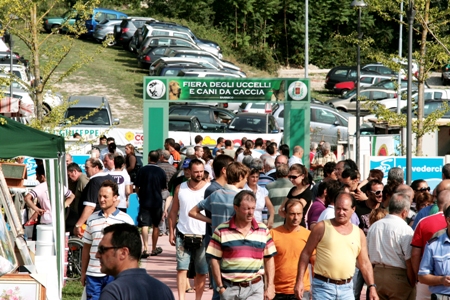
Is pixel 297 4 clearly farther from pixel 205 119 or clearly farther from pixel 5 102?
pixel 5 102

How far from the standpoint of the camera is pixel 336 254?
29.0 feet

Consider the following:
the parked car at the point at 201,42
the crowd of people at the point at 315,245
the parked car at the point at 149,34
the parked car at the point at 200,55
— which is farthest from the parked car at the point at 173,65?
the crowd of people at the point at 315,245

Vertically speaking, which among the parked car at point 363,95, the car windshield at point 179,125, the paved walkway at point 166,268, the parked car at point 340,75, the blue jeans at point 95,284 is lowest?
the paved walkway at point 166,268

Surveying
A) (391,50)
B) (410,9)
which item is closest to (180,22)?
(391,50)

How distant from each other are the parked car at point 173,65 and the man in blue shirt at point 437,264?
3149 cm

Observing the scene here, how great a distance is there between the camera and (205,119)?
32.6 m

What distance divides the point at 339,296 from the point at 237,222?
1161mm

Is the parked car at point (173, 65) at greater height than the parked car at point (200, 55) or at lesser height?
lesser

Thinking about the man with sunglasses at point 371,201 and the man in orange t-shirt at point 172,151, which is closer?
the man with sunglasses at point 371,201

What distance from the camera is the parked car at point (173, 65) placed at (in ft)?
131

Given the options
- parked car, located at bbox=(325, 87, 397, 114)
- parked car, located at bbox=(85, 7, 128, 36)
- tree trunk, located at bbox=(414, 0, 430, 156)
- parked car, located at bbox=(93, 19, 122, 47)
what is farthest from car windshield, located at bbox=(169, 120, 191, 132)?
A: parked car, located at bbox=(85, 7, 128, 36)

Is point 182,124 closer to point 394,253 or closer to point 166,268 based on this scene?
point 166,268

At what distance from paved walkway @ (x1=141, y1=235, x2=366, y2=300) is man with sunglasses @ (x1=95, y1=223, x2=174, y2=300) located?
6.74m

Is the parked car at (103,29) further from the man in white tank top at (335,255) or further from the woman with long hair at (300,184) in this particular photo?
the man in white tank top at (335,255)
